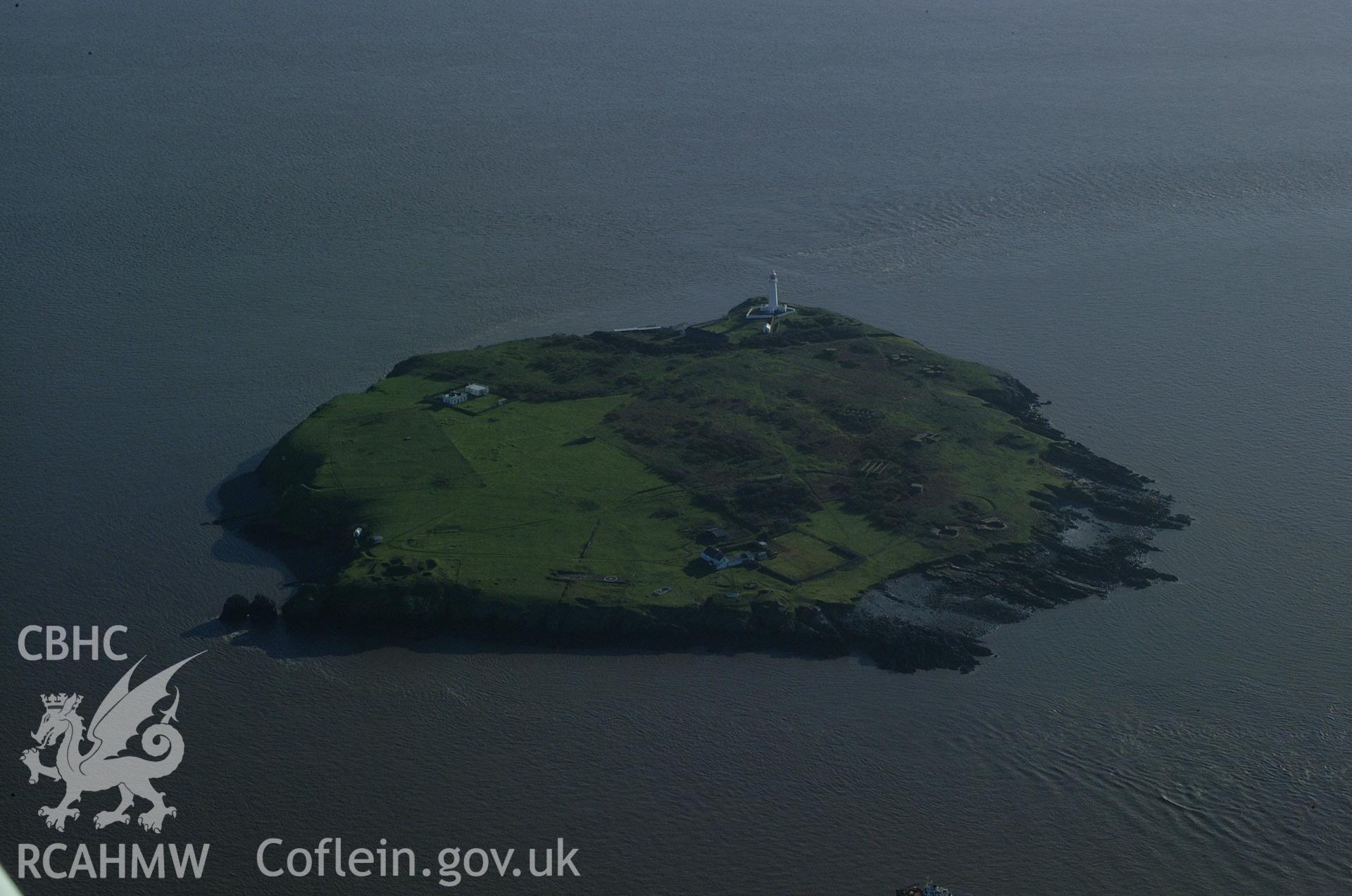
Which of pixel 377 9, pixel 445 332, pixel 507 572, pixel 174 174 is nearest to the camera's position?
pixel 507 572

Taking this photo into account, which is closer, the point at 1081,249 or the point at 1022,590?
the point at 1022,590

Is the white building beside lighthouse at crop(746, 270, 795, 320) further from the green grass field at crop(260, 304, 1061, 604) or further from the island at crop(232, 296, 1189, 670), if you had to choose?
the island at crop(232, 296, 1189, 670)

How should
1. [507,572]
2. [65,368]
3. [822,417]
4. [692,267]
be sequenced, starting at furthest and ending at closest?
1. [692,267]
2. [65,368]
3. [822,417]
4. [507,572]

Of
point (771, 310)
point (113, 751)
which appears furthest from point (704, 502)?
point (113, 751)

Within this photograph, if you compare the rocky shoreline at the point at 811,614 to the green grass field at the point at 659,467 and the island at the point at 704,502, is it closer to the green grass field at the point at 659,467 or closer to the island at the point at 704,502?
the island at the point at 704,502

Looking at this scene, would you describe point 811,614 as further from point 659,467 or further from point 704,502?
point 659,467

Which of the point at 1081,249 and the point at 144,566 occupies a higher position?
the point at 1081,249

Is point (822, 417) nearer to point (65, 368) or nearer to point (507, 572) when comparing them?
point (507, 572)

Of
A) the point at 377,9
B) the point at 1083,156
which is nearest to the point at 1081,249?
the point at 1083,156
